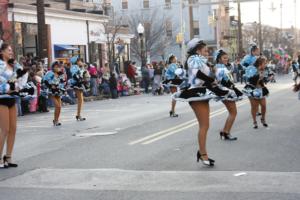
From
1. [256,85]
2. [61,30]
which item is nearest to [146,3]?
[61,30]

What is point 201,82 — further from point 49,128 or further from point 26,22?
point 26,22

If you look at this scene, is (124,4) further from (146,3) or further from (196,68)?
(196,68)

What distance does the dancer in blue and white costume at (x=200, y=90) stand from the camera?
28.9 feet

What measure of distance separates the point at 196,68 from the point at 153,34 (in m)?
52.1

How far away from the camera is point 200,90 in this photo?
8.84 m

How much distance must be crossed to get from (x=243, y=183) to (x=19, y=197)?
2.72 meters

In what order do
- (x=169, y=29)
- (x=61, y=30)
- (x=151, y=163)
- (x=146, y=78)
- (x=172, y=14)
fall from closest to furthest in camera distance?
(x=151, y=163), (x=146, y=78), (x=61, y=30), (x=169, y=29), (x=172, y=14)

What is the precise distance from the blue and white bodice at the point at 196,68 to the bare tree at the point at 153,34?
1821 inches

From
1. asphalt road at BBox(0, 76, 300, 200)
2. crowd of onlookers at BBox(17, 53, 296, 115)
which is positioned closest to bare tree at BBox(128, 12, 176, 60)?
crowd of onlookers at BBox(17, 53, 296, 115)

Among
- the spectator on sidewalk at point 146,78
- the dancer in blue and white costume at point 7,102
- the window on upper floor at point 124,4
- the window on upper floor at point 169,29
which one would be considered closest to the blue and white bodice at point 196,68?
the dancer in blue and white costume at point 7,102

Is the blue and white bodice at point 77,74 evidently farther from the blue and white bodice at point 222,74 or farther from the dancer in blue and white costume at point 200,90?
the dancer in blue and white costume at point 200,90

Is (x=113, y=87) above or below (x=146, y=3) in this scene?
below

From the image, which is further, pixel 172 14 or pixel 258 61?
pixel 172 14

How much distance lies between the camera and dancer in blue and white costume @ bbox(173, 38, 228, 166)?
347 inches
